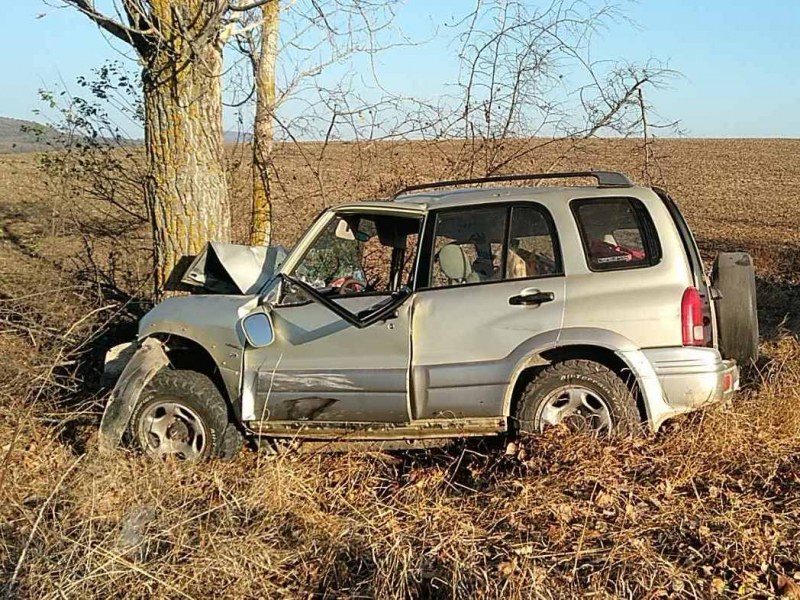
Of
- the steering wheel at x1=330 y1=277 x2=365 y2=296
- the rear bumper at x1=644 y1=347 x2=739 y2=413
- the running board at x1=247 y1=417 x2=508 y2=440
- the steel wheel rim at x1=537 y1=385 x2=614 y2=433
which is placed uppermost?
the steering wheel at x1=330 y1=277 x2=365 y2=296

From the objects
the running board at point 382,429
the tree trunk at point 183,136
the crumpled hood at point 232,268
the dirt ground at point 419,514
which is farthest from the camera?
the tree trunk at point 183,136

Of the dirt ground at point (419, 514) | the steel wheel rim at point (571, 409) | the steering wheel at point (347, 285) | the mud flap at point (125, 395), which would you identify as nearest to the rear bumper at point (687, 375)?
the dirt ground at point (419, 514)

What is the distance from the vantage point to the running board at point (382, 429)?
5367mm

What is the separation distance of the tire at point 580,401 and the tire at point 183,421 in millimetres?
2017

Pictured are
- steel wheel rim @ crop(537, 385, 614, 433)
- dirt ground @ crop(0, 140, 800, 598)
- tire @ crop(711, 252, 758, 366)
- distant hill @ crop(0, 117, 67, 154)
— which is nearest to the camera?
dirt ground @ crop(0, 140, 800, 598)

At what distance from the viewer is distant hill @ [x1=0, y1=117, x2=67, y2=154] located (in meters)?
9.93

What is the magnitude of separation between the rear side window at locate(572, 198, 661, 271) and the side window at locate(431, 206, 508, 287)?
1.72ft

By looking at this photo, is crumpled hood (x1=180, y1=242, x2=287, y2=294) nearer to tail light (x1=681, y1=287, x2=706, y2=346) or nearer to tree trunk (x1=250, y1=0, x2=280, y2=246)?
tail light (x1=681, y1=287, x2=706, y2=346)

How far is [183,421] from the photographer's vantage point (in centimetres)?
588

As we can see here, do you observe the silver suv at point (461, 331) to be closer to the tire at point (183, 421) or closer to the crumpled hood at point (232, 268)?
the tire at point (183, 421)

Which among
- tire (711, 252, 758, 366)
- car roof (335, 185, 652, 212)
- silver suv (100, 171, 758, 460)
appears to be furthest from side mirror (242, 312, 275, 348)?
tire (711, 252, 758, 366)

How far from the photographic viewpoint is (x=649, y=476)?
4.75 m

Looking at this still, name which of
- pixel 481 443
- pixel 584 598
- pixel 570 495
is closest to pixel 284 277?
pixel 481 443

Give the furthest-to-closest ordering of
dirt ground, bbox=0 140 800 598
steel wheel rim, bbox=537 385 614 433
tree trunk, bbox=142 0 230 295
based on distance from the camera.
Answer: tree trunk, bbox=142 0 230 295 → steel wheel rim, bbox=537 385 614 433 → dirt ground, bbox=0 140 800 598
